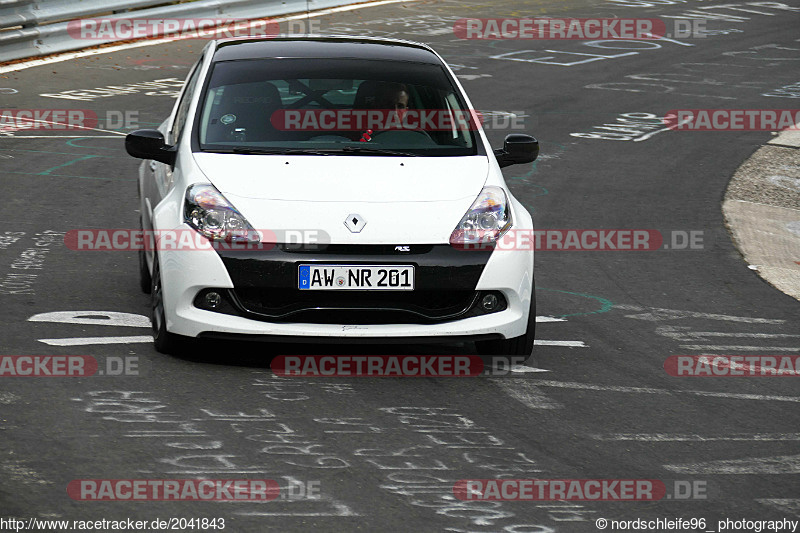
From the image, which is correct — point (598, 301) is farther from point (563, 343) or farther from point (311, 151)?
point (311, 151)

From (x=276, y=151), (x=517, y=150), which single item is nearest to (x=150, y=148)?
(x=276, y=151)

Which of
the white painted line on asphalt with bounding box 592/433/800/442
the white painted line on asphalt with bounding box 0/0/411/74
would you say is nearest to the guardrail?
the white painted line on asphalt with bounding box 0/0/411/74

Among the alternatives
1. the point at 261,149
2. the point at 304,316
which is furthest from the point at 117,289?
the point at 304,316

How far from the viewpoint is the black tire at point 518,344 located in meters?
6.96

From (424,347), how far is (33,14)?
13.1m

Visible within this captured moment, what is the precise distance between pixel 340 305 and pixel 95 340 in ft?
4.79

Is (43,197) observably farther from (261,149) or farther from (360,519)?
(360,519)

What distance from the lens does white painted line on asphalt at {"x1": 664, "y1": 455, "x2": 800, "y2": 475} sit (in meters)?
5.44

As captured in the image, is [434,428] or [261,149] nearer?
[434,428]

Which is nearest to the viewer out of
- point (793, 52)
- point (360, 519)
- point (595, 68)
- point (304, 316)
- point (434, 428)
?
point (360, 519)

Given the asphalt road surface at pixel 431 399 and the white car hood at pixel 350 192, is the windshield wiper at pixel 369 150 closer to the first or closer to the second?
the white car hood at pixel 350 192

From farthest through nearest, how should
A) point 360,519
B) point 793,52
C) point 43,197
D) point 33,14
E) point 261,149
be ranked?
point 793,52, point 33,14, point 43,197, point 261,149, point 360,519

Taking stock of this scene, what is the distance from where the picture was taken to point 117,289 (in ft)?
27.6

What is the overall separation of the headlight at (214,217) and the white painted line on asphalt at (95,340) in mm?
844
